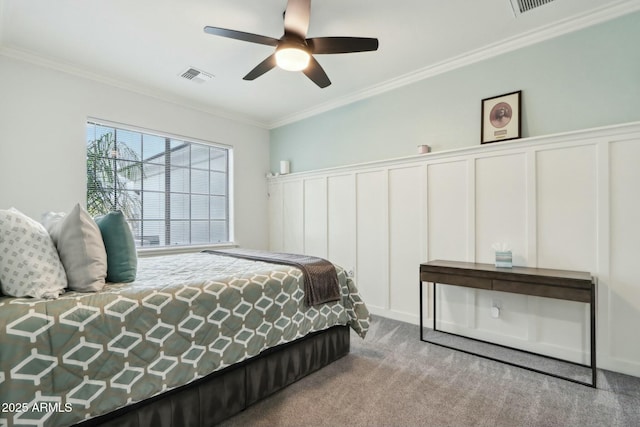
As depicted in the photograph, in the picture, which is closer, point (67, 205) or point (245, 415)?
point (245, 415)

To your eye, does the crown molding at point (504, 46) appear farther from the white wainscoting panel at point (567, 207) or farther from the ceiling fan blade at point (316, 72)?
the ceiling fan blade at point (316, 72)

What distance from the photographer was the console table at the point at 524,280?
2.05m

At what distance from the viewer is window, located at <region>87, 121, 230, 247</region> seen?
11.3ft

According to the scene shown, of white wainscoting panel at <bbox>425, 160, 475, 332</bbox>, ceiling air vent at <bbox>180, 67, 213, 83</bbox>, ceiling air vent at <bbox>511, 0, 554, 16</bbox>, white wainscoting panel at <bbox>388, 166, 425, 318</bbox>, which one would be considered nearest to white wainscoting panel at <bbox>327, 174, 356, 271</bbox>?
white wainscoting panel at <bbox>388, 166, 425, 318</bbox>

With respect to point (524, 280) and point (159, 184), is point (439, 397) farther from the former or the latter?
point (159, 184)

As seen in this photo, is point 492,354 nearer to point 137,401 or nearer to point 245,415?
point 245,415

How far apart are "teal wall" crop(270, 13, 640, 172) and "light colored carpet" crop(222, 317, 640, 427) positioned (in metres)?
2.01

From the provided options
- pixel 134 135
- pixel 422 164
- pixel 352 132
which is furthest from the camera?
pixel 352 132

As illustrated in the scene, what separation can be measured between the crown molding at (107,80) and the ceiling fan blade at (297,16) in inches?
95.7

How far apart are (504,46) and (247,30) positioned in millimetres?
2361

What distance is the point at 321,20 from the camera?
2.43 m

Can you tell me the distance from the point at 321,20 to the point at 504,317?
305 centimetres

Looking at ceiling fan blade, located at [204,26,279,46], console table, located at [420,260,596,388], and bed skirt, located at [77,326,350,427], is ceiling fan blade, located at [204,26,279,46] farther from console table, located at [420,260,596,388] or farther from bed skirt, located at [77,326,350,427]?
console table, located at [420,260,596,388]

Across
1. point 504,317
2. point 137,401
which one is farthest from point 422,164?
point 137,401
